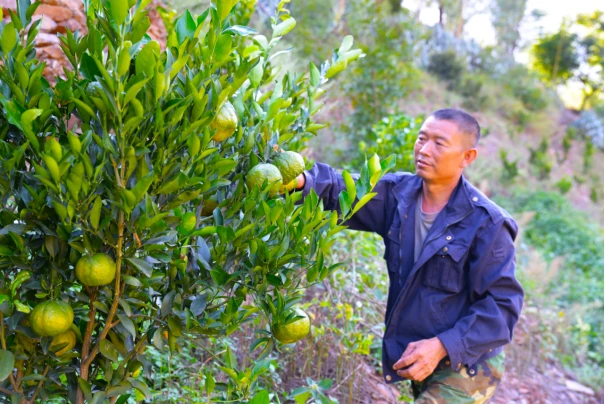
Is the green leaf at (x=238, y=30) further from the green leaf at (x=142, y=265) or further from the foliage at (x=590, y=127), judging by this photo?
the foliage at (x=590, y=127)

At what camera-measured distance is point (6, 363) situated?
131cm

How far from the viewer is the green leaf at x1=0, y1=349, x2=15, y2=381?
4.24 ft

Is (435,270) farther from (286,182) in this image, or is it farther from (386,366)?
(286,182)

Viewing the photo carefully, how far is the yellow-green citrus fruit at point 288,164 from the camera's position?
1689 millimetres

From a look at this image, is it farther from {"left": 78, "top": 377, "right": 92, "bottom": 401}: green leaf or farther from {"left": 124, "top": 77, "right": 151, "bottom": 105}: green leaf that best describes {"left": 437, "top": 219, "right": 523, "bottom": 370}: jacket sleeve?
{"left": 124, "top": 77, "right": 151, "bottom": 105}: green leaf

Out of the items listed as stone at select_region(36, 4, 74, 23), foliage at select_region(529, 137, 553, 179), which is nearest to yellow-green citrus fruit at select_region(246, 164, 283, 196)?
stone at select_region(36, 4, 74, 23)

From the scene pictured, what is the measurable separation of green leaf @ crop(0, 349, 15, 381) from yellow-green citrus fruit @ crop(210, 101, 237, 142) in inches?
26.3

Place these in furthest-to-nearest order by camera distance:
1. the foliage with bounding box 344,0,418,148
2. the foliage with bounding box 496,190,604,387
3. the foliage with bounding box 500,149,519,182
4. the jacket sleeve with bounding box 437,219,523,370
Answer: the foliage with bounding box 500,149,519,182, the foliage with bounding box 344,0,418,148, the foliage with bounding box 496,190,604,387, the jacket sleeve with bounding box 437,219,523,370

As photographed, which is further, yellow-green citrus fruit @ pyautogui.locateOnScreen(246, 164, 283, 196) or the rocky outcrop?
the rocky outcrop

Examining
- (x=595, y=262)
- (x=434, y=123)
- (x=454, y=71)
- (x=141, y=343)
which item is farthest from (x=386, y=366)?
(x=454, y=71)

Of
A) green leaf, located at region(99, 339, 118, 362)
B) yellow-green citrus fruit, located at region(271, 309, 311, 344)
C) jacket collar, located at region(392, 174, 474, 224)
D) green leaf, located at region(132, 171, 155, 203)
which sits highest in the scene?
green leaf, located at region(132, 171, 155, 203)

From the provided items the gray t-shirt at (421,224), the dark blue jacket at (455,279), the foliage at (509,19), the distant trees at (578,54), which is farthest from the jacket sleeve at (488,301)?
the foliage at (509,19)

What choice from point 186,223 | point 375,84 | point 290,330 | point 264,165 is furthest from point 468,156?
point 375,84

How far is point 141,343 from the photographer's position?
4.97 ft
